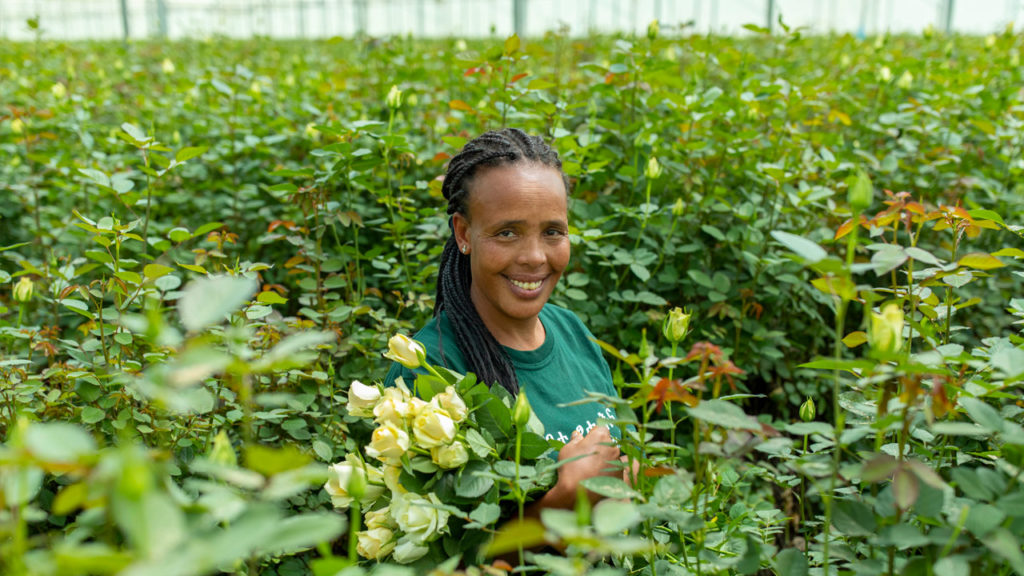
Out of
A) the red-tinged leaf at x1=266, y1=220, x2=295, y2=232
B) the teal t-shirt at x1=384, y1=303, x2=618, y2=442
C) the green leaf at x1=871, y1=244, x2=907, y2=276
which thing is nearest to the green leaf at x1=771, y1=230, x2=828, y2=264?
the green leaf at x1=871, y1=244, x2=907, y2=276

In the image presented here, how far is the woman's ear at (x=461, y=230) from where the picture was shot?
1.79 m

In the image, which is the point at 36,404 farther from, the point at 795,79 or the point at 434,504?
the point at 795,79

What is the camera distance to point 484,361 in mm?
1637

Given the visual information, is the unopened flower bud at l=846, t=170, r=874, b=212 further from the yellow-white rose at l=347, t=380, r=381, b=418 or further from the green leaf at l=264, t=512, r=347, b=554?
the yellow-white rose at l=347, t=380, r=381, b=418

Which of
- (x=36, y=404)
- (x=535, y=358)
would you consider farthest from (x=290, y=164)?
(x=535, y=358)

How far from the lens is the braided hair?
64.8 inches

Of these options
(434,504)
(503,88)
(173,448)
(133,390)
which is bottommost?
(173,448)

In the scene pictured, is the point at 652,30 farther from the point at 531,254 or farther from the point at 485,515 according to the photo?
the point at 485,515

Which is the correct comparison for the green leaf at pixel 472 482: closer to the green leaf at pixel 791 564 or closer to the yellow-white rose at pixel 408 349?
the yellow-white rose at pixel 408 349

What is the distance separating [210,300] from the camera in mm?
566

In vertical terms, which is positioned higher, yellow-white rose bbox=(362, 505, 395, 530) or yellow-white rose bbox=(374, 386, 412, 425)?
yellow-white rose bbox=(374, 386, 412, 425)

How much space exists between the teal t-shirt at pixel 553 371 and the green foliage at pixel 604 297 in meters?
0.18

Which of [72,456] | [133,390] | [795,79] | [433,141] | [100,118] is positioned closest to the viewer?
[72,456]

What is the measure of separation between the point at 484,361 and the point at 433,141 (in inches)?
61.4
